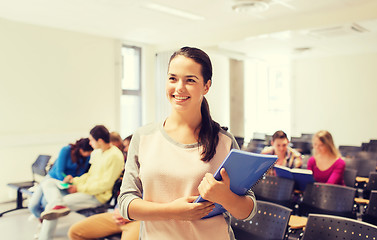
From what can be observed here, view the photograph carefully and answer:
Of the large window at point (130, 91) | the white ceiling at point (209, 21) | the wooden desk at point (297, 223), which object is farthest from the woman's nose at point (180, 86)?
the large window at point (130, 91)

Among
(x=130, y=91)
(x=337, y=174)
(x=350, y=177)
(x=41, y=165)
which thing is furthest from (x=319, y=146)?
(x=130, y=91)

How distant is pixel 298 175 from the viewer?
3.39 meters

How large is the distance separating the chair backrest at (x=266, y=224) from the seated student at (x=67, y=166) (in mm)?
2489

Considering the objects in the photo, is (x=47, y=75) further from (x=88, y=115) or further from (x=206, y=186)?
(x=206, y=186)

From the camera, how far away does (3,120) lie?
6.17 m

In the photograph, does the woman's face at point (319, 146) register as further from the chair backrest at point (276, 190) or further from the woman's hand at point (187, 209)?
the woman's hand at point (187, 209)

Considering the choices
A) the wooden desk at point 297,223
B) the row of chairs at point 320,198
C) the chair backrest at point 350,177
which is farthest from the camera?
the chair backrest at point 350,177

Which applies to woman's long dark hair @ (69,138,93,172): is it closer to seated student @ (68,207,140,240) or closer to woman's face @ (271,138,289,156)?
seated student @ (68,207,140,240)

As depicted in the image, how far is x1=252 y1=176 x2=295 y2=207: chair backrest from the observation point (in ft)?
11.0

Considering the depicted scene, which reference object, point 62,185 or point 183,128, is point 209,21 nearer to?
point 62,185

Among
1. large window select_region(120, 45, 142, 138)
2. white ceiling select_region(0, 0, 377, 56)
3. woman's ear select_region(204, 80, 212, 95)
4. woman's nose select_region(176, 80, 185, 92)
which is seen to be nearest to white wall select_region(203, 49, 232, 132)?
white ceiling select_region(0, 0, 377, 56)

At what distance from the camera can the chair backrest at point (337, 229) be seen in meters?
1.90

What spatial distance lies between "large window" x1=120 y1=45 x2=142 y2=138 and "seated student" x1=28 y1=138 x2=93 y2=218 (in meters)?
4.11

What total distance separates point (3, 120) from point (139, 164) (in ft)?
19.5
